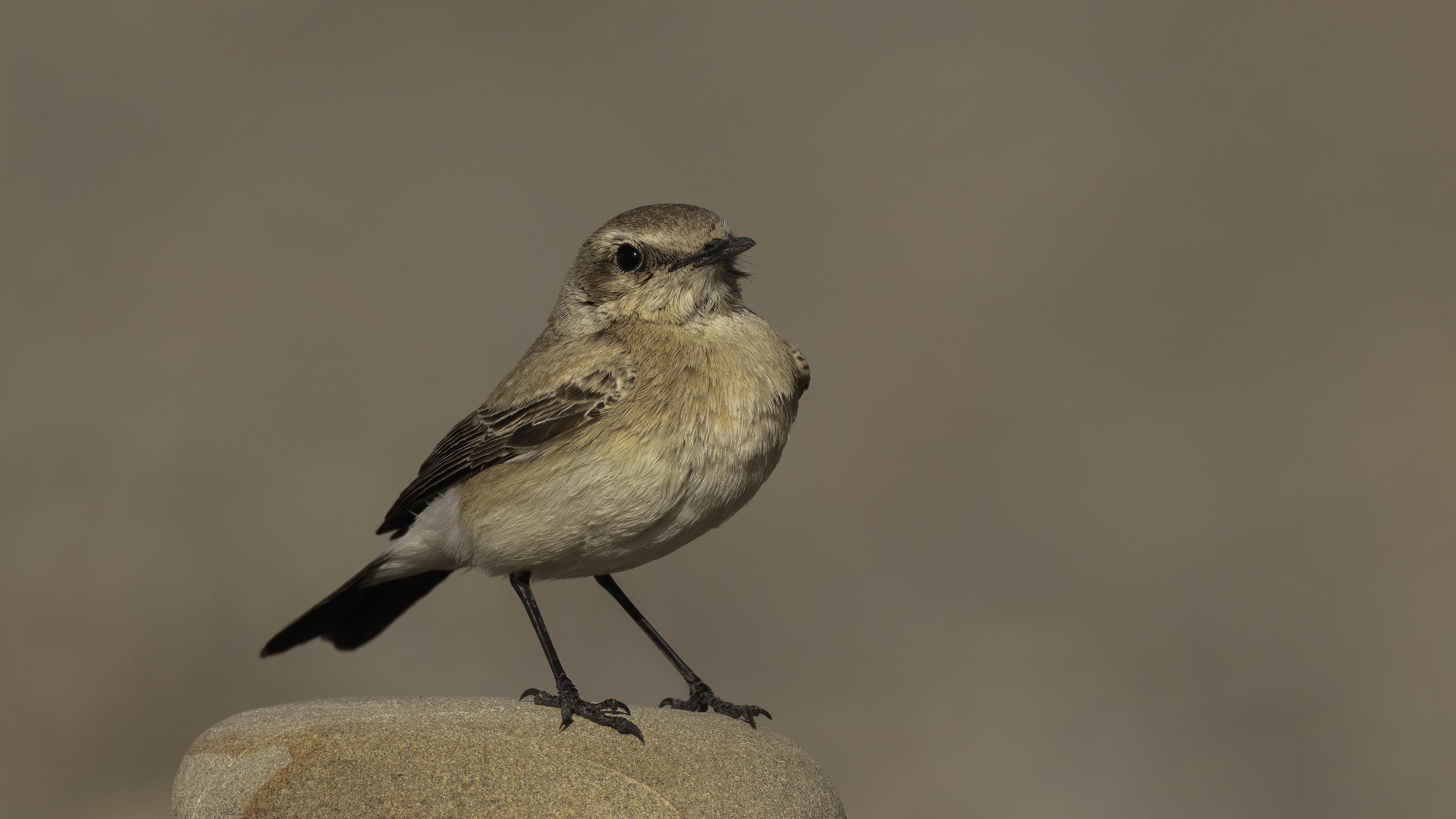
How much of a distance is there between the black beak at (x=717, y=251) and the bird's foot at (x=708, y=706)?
6.61ft

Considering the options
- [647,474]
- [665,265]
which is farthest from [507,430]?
[665,265]

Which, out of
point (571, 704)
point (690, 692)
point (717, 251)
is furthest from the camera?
point (690, 692)

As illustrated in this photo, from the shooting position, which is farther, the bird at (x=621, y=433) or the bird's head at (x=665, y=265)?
the bird's head at (x=665, y=265)

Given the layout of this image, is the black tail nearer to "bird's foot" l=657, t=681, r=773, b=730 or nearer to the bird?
the bird

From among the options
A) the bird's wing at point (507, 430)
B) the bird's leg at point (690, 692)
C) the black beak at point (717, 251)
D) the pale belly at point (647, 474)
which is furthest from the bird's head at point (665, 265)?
the bird's leg at point (690, 692)

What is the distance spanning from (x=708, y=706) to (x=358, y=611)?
6.33 ft

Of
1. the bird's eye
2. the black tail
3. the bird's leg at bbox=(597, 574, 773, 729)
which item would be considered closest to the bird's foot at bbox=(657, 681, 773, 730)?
the bird's leg at bbox=(597, 574, 773, 729)

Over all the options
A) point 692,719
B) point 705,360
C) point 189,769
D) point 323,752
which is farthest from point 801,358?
point 189,769

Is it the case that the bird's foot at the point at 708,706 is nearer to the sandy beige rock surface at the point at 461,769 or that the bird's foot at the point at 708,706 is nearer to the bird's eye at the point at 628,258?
the sandy beige rock surface at the point at 461,769

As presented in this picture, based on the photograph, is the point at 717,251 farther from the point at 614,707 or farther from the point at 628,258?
the point at 614,707

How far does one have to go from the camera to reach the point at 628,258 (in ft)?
18.8

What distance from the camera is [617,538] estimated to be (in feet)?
17.5

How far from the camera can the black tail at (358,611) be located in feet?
20.9

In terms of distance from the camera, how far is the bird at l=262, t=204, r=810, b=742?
5277 mm
